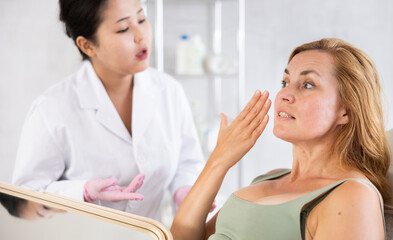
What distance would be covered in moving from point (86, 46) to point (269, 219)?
92cm

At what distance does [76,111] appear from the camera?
5.15 ft

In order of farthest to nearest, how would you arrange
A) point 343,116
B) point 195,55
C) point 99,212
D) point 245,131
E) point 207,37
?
point 207,37 < point 195,55 < point 245,131 < point 343,116 < point 99,212

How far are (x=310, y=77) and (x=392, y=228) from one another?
407mm

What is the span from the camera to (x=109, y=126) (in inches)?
62.3

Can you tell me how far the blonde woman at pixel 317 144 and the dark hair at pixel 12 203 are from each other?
49cm

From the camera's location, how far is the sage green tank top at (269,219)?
0.97 meters

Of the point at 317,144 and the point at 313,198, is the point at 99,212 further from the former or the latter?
the point at 317,144

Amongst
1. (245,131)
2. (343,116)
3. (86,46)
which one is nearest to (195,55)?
(86,46)

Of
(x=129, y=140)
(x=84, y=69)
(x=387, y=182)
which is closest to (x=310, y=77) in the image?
(x=387, y=182)

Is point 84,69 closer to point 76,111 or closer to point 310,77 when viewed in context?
point 76,111

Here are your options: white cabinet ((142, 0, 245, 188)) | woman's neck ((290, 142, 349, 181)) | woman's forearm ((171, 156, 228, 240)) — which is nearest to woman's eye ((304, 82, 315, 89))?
woman's neck ((290, 142, 349, 181))

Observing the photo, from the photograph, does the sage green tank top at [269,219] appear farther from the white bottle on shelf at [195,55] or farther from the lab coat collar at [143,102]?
the white bottle on shelf at [195,55]

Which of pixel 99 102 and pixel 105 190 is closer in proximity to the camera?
pixel 105 190

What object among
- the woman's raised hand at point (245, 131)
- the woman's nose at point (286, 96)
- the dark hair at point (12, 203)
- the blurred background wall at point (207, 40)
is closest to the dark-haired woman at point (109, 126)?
the woman's raised hand at point (245, 131)
